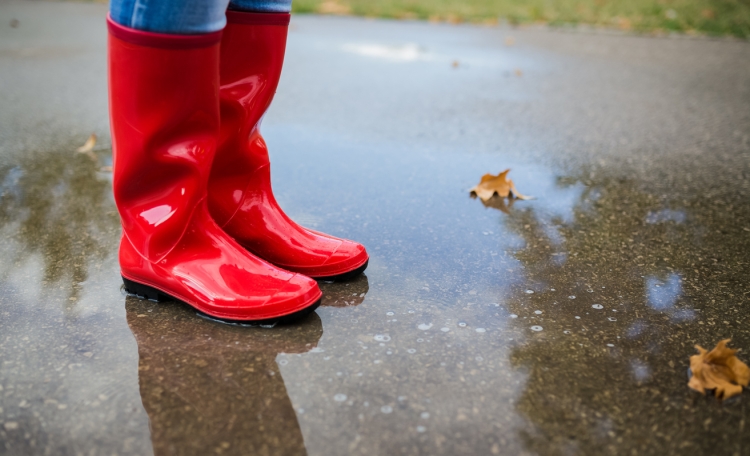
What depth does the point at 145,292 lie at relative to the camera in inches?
60.1

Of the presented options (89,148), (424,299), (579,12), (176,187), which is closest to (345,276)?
(424,299)

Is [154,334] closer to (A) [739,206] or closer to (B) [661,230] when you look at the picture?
(B) [661,230]

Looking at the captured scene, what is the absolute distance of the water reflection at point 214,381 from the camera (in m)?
1.09

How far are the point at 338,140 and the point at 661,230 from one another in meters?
1.44

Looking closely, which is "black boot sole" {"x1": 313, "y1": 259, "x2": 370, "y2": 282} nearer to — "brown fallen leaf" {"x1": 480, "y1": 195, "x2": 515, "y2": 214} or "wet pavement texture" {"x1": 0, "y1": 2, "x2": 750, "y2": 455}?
"wet pavement texture" {"x1": 0, "y1": 2, "x2": 750, "y2": 455}

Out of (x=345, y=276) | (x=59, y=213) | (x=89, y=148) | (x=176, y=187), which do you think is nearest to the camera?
(x=176, y=187)

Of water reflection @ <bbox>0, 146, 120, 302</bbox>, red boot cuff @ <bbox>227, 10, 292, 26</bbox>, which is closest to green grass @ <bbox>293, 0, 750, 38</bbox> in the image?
water reflection @ <bbox>0, 146, 120, 302</bbox>

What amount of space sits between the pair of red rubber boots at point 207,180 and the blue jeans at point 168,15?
0.02 m

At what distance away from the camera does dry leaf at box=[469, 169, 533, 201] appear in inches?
91.6

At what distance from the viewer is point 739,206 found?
88.7 inches

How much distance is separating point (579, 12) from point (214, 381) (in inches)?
273

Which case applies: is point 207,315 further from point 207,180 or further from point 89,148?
point 89,148

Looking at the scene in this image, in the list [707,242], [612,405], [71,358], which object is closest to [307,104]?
[707,242]

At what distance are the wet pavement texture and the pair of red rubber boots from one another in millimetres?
81
